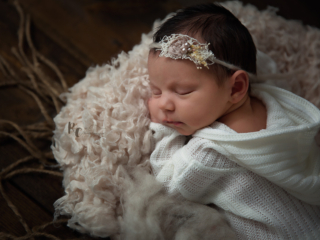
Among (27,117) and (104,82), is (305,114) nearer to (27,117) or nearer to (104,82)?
(104,82)

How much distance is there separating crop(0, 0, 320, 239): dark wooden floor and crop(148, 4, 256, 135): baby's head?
0.64 metres

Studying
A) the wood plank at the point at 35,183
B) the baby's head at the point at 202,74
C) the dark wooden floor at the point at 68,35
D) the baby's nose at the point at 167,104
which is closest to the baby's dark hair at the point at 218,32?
the baby's head at the point at 202,74

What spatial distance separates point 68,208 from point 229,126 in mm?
687

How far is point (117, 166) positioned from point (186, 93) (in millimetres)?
390

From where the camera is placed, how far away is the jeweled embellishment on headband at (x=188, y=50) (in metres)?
0.92

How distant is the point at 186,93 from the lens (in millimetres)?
963

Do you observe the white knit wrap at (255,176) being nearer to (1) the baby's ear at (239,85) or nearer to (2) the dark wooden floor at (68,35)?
(1) the baby's ear at (239,85)

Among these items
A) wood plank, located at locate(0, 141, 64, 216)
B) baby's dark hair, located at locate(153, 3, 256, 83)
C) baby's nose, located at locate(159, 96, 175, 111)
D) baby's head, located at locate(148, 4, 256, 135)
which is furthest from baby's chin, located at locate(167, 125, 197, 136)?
wood plank, located at locate(0, 141, 64, 216)

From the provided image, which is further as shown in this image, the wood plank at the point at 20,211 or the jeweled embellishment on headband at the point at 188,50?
the wood plank at the point at 20,211

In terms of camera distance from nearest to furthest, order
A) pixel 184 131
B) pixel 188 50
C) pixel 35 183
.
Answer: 1. pixel 188 50
2. pixel 184 131
3. pixel 35 183

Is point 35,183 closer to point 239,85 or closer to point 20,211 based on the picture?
point 20,211

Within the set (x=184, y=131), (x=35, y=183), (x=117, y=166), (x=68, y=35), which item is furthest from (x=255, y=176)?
(x=68, y=35)

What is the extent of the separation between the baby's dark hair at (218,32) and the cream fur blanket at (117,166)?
0.28 metres

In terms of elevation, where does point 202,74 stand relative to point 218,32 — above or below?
below
